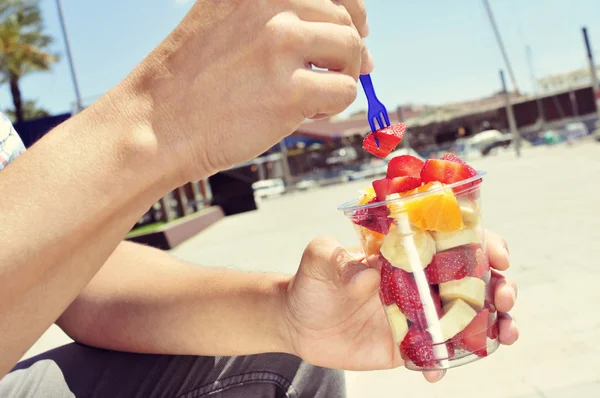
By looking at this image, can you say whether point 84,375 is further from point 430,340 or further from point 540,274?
point 540,274

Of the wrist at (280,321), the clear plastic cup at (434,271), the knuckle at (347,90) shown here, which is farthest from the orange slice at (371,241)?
the knuckle at (347,90)

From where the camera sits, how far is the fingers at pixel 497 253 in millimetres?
1174

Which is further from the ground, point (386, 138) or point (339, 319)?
point (386, 138)

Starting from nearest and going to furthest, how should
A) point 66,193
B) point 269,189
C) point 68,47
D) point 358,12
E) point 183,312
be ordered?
point 66,193, point 358,12, point 183,312, point 68,47, point 269,189

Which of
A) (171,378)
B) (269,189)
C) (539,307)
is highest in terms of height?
(171,378)

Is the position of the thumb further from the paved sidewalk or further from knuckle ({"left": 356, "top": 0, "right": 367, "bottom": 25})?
the paved sidewalk

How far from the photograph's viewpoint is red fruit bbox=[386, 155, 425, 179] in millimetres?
1105

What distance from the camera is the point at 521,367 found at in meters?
2.44

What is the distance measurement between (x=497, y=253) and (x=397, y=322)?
9.8 inches

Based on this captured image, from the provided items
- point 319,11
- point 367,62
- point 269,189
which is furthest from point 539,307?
point 269,189

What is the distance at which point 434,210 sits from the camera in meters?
1.02

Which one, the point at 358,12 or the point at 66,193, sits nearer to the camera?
the point at 66,193

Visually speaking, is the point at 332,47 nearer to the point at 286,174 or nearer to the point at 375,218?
the point at 375,218

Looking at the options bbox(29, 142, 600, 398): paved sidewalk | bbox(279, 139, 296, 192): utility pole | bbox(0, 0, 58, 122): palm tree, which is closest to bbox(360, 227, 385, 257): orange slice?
bbox(29, 142, 600, 398): paved sidewalk
